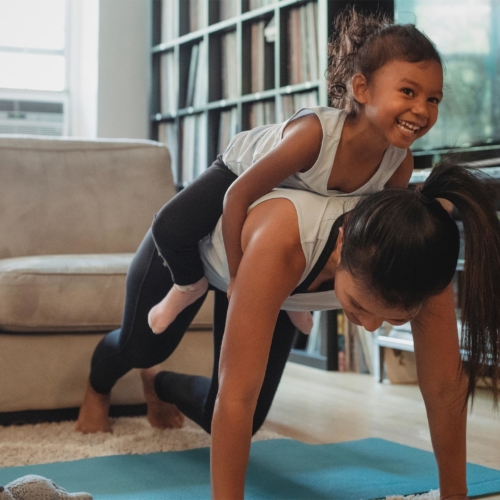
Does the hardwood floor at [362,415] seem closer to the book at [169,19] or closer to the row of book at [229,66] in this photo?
Result: the row of book at [229,66]

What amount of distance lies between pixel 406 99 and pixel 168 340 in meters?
0.76

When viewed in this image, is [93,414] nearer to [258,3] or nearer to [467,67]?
[467,67]

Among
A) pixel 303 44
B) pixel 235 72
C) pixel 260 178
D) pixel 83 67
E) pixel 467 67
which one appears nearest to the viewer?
pixel 260 178

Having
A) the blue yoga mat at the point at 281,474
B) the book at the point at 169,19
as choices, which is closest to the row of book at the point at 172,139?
the book at the point at 169,19

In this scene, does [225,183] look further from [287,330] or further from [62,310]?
[62,310]

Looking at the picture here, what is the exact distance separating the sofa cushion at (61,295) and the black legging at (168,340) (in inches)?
9.5

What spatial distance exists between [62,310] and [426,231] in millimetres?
1243

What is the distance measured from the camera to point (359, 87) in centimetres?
136

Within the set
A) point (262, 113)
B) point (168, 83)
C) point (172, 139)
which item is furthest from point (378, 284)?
point (168, 83)

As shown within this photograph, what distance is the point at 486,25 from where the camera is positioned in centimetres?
272

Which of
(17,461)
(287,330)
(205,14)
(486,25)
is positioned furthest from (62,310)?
(205,14)

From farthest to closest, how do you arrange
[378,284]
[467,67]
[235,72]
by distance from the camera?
[235,72] < [467,67] < [378,284]

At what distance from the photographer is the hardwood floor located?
2.02m

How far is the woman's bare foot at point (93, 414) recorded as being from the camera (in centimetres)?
199
